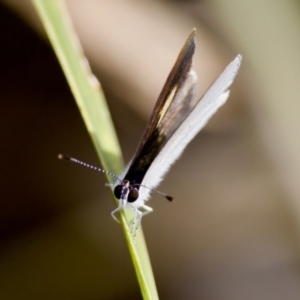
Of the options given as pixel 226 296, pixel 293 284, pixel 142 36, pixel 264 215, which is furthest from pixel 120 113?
pixel 293 284

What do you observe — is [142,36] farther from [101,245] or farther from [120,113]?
[101,245]

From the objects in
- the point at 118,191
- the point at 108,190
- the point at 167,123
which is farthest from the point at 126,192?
the point at 108,190

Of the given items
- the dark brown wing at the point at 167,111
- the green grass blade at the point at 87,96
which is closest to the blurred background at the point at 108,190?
the dark brown wing at the point at 167,111

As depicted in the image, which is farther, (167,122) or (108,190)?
(108,190)

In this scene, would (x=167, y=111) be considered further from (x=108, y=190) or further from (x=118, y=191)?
(x=108, y=190)

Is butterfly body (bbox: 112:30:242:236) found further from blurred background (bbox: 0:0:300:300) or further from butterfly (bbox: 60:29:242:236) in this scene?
blurred background (bbox: 0:0:300:300)

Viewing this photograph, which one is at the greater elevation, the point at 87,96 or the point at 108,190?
the point at 108,190

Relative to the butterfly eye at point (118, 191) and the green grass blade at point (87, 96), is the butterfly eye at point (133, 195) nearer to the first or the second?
the butterfly eye at point (118, 191)
